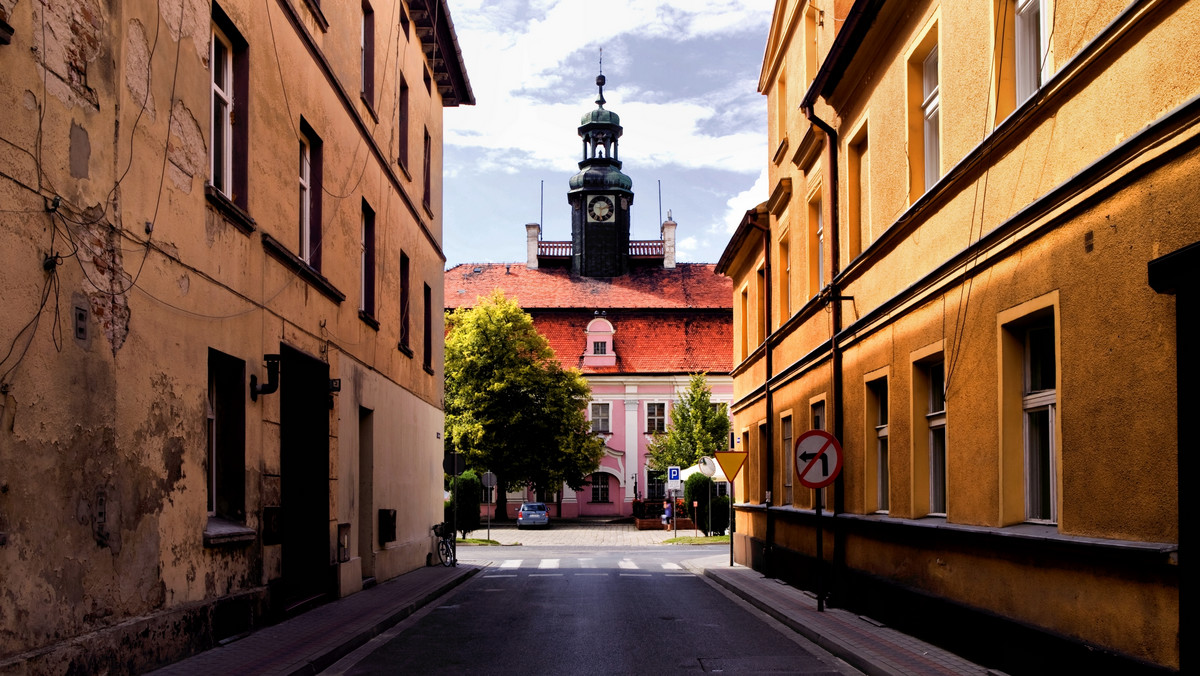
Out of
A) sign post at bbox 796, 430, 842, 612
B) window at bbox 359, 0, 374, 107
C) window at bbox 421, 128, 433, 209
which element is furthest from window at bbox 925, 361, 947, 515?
window at bbox 421, 128, 433, 209

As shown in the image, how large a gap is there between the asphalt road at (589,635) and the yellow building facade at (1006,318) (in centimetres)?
164

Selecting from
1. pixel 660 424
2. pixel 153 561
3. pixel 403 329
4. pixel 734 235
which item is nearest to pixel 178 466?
pixel 153 561

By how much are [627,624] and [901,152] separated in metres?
6.48

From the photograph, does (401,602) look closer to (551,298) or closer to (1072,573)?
(1072,573)

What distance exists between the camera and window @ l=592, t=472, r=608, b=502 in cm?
6750

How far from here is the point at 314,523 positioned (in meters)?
16.1

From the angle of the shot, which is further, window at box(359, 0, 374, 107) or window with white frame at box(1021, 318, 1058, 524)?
window at box(359, 0, 374, 107)

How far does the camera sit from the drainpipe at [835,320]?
53.1 ft

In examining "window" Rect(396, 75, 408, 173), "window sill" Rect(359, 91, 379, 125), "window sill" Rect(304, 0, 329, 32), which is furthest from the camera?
"window" Rect(396, 75, 408, 173)

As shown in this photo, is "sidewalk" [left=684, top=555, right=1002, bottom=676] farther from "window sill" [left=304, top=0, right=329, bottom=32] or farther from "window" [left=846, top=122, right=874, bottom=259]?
"window sill" [left=304, top=0, right=329, bottom=32]

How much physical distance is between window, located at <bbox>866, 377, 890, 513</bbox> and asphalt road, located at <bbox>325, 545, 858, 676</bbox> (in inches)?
86.8

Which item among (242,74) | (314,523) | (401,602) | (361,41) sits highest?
(361,41)

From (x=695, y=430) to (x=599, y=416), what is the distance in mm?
10962

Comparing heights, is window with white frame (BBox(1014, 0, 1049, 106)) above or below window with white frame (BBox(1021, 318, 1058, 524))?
above
